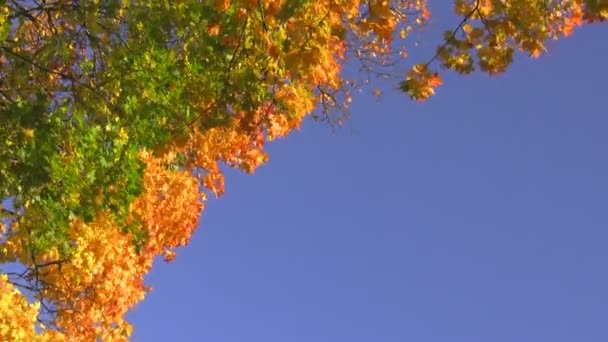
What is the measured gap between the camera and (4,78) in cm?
888

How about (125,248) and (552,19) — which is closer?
(552,19)

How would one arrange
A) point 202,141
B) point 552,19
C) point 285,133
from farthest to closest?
point 202,141 < point 285,133 < point 552,19

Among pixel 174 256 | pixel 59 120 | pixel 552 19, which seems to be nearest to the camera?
pixel 552 19

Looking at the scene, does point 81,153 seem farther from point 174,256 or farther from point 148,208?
point 174,256

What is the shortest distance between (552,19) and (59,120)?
16.9 feet

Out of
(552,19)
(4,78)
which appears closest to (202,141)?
(4,78)

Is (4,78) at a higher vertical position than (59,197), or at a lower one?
higher

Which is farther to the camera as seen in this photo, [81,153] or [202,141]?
[202,141]

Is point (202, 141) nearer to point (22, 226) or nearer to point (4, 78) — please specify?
point (22, 226)

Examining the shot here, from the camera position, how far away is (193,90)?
843 cm

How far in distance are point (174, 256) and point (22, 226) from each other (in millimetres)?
5593

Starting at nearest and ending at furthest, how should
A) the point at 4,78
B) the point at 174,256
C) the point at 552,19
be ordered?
1. the point at 552,19
2. the point at 4,78
3. the point at 174,256

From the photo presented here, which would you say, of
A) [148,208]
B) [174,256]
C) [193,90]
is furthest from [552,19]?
[174,256]

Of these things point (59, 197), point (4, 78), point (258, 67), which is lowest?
point (59, 197)
